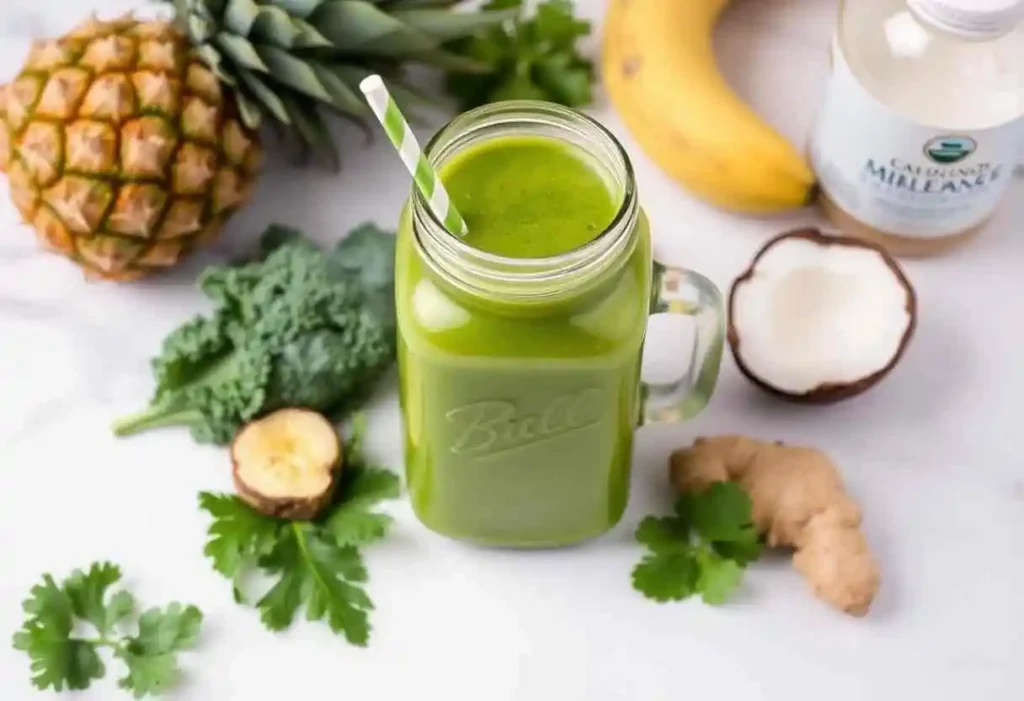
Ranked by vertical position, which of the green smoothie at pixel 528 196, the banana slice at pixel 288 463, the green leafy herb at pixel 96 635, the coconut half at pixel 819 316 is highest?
the green smoothie at pixel 528 196

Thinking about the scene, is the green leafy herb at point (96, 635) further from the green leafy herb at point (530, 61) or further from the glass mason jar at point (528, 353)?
the green leafy herb at point (530, 61)

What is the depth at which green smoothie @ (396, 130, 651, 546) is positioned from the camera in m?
0.71

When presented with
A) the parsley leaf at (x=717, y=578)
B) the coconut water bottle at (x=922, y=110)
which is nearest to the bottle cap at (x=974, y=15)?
the coconut water bottle at (x=922, y=110)

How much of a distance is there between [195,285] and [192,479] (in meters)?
0.16

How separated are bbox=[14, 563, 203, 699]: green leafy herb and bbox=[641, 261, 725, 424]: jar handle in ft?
1.11

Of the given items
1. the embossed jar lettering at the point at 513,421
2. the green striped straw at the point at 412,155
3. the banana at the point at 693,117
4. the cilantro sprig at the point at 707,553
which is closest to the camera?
the green striped straw at the point at 412,155

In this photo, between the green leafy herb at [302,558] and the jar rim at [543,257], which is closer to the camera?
the jar rim at [543,257]

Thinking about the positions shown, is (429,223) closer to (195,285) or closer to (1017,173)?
(195,285)

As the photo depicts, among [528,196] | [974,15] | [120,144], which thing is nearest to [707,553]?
[528,196]

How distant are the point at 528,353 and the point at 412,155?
12 cm

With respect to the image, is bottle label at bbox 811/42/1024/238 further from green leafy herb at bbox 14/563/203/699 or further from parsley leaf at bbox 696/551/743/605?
green leafy herb at bbox 14/563/203/699

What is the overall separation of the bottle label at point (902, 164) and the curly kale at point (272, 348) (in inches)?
13.2

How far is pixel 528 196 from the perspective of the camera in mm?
735

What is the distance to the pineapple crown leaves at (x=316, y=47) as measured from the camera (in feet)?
2.99
